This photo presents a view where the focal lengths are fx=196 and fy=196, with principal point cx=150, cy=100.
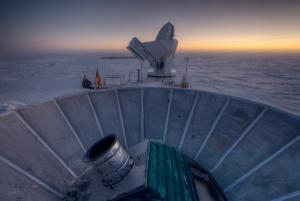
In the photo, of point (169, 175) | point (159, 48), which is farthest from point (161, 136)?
point (159, 48)

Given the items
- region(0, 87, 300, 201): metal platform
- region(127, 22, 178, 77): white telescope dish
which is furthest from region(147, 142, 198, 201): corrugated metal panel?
region(127, 22, 178, 77): white telescope dish

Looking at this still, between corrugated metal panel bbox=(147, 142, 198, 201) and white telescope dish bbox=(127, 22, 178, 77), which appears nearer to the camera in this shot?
corrugated metal panel bbox=(147, 142, 198, 201)

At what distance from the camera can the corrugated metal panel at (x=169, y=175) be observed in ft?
15.6

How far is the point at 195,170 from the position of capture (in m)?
7.32

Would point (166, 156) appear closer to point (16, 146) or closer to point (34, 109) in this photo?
point (16, 146)

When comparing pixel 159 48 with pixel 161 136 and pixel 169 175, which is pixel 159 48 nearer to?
pixel 161 136

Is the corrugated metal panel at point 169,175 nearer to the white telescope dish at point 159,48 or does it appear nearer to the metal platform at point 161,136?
the metal platform at point 161,136

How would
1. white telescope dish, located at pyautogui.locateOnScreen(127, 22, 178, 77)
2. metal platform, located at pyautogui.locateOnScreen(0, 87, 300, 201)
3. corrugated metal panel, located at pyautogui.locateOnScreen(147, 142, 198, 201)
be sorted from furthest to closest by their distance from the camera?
white telescope dish, located at pyautogui.locateOnScreen(127, 22, 178, 77) < metal platform, located at pyautogui.locateOnScreen(0, 87, 300, 201) < corrugated metal panel, located at pyautogui.locateOnScreen(147, 142, 198, 201)

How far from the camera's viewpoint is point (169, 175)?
548 cm

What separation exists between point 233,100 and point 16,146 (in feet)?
27.1

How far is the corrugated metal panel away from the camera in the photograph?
4769mm

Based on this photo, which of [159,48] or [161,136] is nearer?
[161,136]

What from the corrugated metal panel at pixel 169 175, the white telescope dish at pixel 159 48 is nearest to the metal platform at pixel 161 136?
the corrugated metal panel at pixel 169 175

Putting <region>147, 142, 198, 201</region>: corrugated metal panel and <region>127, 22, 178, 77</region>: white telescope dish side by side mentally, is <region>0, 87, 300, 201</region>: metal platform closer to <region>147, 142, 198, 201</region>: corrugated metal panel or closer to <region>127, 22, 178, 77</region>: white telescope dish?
<region>147, 142, 198, 201</region>: corrugated metal panel
